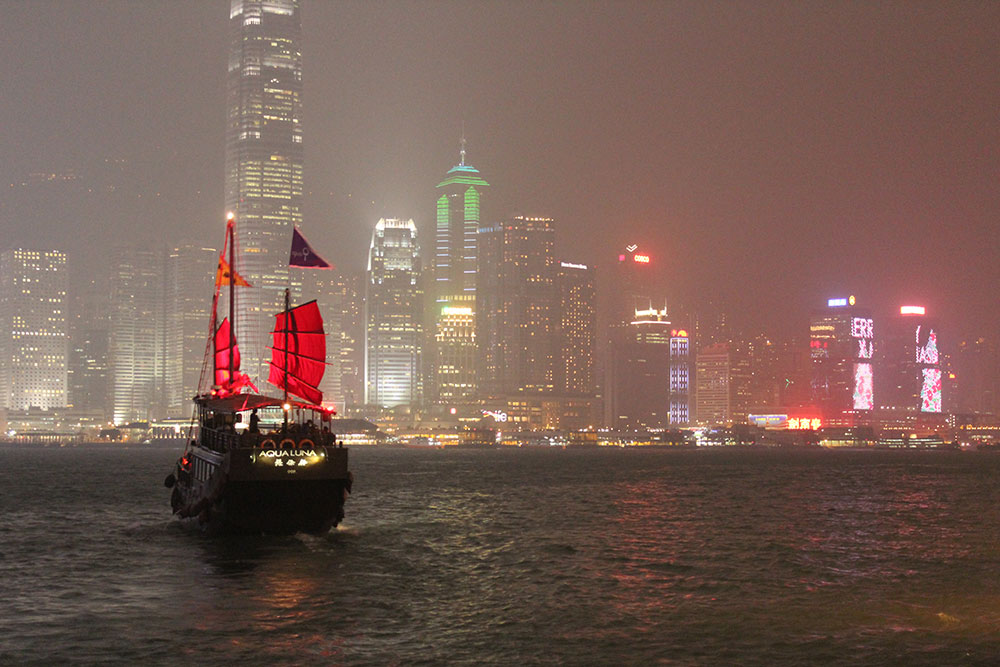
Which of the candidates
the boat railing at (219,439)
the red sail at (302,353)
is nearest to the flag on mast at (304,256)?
the red sail at (302,353)

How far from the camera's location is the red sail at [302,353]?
54.7 metres

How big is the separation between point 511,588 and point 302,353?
68.9ft

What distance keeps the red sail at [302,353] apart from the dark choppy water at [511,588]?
7.96m

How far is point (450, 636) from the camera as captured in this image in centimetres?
2989

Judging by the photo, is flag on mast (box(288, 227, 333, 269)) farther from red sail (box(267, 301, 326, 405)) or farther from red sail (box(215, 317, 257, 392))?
red sail (box(215, 317, 257, 392))

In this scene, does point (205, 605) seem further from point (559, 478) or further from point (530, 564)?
point (559, 478)

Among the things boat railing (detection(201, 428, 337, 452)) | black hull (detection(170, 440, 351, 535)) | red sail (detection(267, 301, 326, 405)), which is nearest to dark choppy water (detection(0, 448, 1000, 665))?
black hull (detection(170, 440, 351, 535))

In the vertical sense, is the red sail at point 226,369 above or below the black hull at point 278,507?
above

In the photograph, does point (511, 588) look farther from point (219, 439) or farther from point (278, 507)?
point (219, 439)

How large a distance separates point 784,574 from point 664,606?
9532 mm

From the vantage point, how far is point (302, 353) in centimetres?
5500

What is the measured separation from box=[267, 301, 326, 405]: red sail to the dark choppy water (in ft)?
26.1

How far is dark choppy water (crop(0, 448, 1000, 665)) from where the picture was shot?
2844 cm

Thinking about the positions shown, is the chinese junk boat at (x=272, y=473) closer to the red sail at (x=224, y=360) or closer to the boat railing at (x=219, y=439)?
the boat railing at (x=219, y=439)
